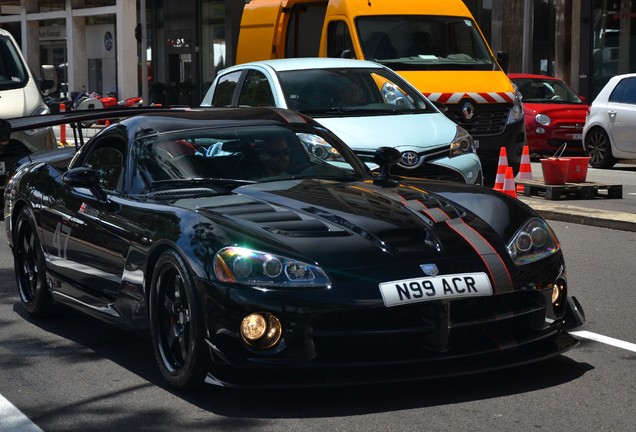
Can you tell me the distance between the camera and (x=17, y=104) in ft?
49.0

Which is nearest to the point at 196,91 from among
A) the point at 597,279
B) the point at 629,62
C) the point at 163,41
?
the point at 163,41

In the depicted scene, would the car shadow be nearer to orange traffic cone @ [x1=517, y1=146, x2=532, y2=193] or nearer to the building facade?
orange traffic cone @ [x1=517, y1=146, x2=532, y2=193]

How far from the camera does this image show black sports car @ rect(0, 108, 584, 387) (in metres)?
5.39

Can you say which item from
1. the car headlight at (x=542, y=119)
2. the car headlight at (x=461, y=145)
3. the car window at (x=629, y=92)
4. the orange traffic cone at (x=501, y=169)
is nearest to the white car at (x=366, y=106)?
the car headlight at (x=461, y=145)

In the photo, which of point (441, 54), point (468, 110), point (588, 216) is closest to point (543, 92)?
point (441, 54)

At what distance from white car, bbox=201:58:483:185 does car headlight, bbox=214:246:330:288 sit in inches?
229

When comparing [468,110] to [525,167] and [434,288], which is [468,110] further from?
[434,288]

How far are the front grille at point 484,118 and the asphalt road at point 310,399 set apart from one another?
8340mm

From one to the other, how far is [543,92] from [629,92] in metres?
Answer: 3.81

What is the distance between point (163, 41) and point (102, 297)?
1532 inches

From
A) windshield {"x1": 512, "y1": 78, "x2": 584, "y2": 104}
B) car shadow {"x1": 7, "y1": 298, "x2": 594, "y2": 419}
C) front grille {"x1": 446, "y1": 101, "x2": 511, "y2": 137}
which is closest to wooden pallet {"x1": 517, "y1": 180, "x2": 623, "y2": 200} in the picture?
front grille {"x1": 446, "y1": 101, "x2": 511, "y2": 137}

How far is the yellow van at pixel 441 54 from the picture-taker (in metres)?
15.4

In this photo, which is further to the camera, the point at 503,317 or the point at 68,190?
the point at 68,190

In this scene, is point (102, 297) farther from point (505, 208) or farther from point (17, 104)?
point (17, 104)
